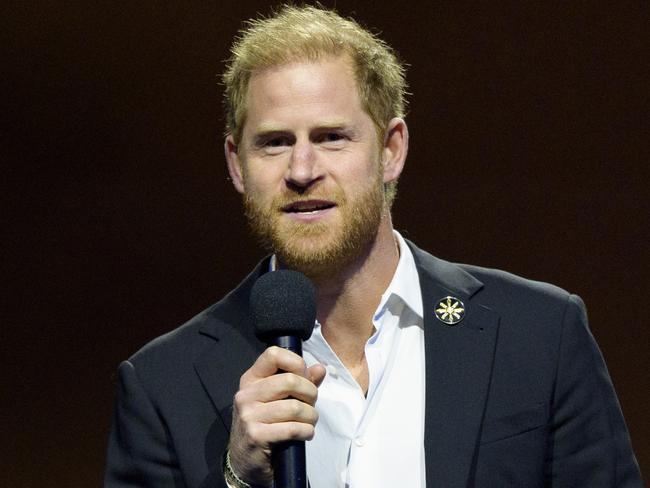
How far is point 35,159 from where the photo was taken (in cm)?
297

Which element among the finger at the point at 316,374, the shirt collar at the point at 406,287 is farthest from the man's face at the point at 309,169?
the finger at the point at 316,374

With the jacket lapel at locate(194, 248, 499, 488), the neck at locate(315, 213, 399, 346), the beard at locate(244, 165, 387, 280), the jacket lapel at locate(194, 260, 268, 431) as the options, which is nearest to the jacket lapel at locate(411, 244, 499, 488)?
the jacket lapel at locate(194, 248, 499, 488)

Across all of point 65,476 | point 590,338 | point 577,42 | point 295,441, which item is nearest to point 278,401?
point 295,441

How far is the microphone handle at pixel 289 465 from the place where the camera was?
4.37 ft

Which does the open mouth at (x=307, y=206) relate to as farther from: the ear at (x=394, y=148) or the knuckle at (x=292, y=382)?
the knuckle at (x=292, y=382)

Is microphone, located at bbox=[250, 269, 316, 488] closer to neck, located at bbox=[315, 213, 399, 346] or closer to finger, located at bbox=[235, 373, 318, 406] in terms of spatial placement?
finger, located at bbox=[235, 373, 318, 406]

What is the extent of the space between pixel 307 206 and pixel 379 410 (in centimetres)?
40

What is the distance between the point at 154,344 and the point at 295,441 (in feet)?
2.71

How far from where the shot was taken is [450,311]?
6.86 feet

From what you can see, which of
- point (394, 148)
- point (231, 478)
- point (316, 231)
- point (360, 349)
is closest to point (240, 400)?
point (231, 478)

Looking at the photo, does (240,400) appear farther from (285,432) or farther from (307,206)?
(307,206)

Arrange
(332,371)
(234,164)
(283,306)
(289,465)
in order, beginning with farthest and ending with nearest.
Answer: (234,164)
(332,371)
(283,306)
(289,465)

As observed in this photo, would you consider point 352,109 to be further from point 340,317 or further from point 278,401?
point 278,401

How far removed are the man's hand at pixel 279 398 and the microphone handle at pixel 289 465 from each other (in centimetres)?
1
